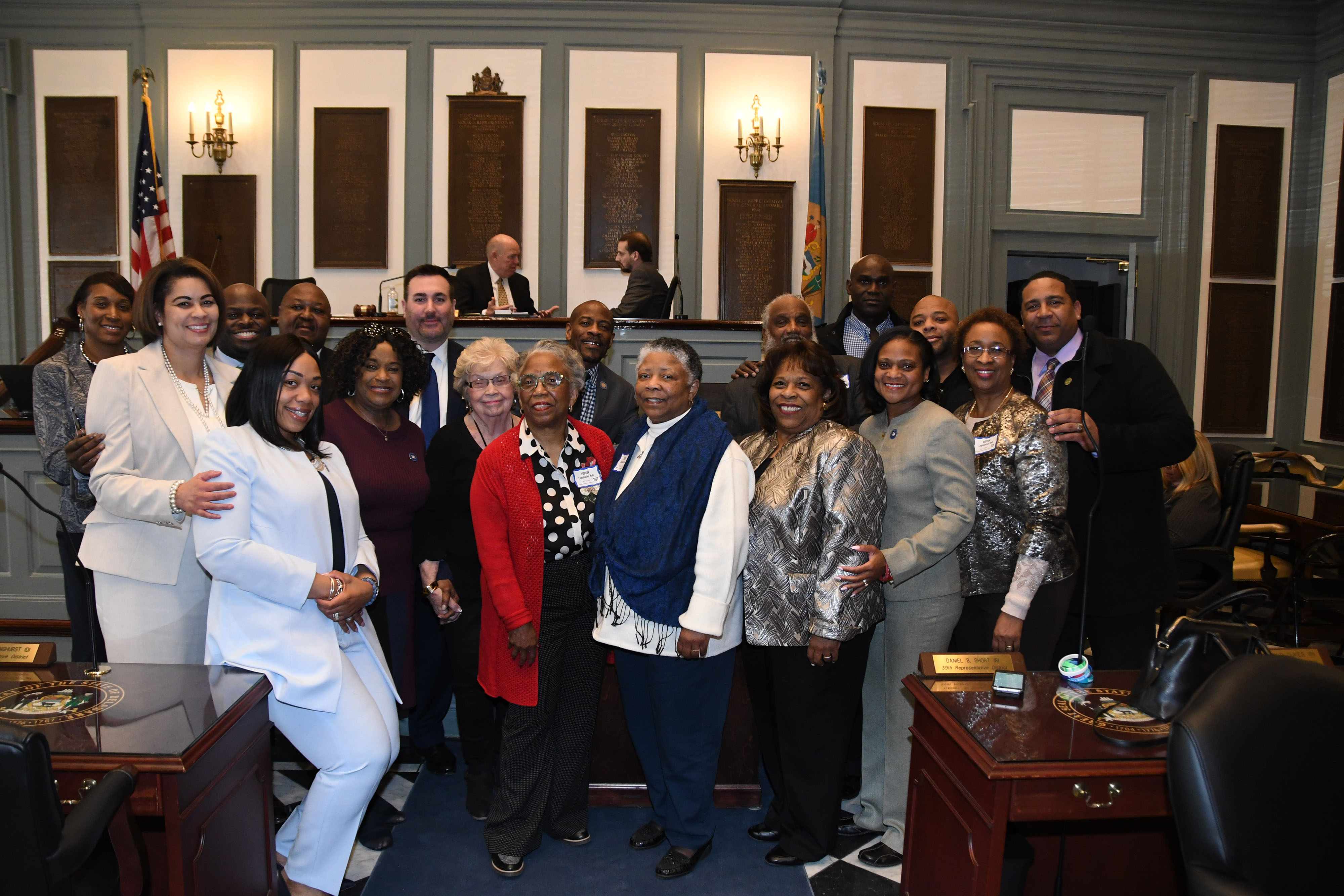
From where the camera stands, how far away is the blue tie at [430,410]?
324 centimetres

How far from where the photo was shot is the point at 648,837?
8.88ft

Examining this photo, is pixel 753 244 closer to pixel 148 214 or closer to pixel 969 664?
pixel 148 214

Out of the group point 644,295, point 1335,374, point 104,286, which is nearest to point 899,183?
point 644,295

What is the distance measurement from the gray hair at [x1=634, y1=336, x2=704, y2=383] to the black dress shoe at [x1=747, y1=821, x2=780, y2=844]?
1491 mm

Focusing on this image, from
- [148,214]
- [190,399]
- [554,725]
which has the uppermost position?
[148,214]

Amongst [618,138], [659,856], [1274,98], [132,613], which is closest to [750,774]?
[659,856]

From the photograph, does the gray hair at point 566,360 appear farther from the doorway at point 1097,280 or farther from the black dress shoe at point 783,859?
the doorway at point 1097,280

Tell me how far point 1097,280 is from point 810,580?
21.2 ft

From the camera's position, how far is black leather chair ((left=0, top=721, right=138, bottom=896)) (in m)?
1.21

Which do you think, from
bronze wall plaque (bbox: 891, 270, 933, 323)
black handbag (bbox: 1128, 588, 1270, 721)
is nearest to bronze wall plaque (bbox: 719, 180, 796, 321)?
bronze wall plaque (bbox: 891, 270, 933, 323)

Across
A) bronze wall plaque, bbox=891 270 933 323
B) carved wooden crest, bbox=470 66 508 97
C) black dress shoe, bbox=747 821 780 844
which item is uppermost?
carved wooden crest, bbox=470 66 508 97

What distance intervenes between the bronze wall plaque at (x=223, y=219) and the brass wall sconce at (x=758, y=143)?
161 inches

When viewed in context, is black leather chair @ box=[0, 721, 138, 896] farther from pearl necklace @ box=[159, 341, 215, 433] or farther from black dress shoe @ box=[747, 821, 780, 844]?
black dress shoe @ box=[747, 821, 780, 844]

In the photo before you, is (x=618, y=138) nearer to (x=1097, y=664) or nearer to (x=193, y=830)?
(x=1097, y=664)
